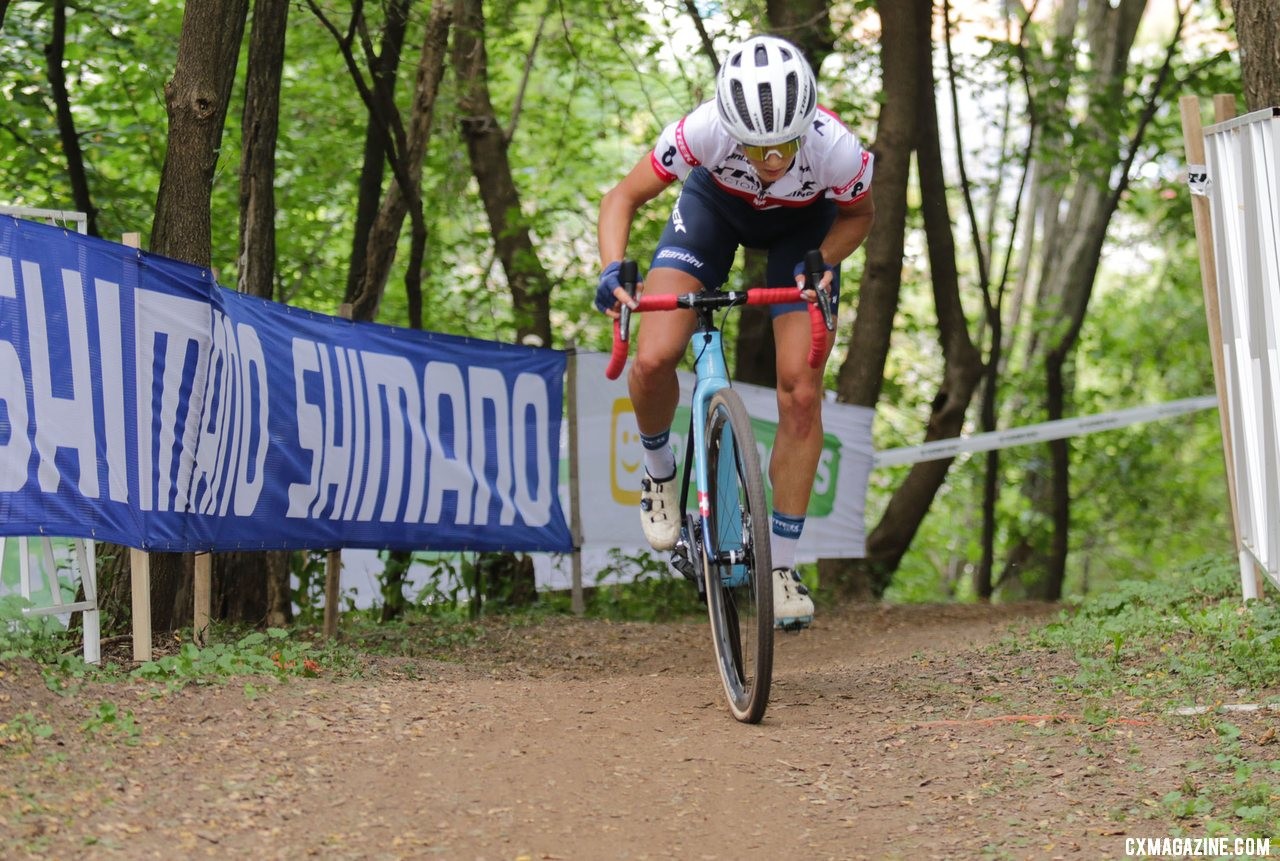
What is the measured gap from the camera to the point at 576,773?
412 cm

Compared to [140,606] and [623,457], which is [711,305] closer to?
[140,606]

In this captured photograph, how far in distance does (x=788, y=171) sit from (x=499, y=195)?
778 centimetres

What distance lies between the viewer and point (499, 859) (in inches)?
134

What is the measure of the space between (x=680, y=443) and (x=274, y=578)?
325cm

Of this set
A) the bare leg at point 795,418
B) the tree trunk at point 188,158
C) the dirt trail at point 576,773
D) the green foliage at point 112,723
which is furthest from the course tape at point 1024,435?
the green foliage at point 112,723

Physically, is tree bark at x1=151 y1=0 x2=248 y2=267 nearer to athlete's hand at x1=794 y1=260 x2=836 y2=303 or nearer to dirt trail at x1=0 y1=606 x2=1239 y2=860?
dirt trail at x1=0 y1=606 x2=1239 y2=860

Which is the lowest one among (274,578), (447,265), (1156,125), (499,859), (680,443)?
(499,859)

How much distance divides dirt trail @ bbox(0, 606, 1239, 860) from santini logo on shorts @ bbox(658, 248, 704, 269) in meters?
1.71

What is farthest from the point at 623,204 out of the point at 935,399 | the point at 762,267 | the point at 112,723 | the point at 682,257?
the point at 935,399

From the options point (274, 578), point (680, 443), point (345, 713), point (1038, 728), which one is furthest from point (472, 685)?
point (680, 443)

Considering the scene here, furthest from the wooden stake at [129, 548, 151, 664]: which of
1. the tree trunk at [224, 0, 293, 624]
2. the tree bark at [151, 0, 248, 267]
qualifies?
the tree trunk at [224, 0, 293, 624]

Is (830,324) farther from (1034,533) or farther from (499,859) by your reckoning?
(1034,533)

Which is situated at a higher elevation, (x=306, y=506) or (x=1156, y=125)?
(x=1156, y=125)

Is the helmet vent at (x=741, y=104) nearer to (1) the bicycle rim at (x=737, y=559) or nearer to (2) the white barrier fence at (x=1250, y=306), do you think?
(1) the bicycle rim at (x=737, y=559)
